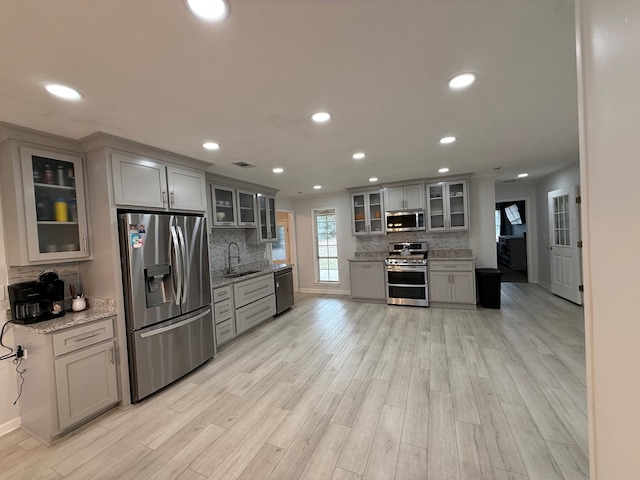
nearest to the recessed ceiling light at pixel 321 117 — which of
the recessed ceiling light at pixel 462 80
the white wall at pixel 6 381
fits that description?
the recessed ceiling light at pixel 462 80

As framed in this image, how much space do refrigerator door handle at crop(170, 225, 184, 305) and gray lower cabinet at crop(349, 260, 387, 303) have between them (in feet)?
11.3

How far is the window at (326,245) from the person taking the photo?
636 centimetres

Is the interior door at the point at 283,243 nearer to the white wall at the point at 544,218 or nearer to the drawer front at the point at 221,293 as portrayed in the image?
the drawer front at the point at 221,293

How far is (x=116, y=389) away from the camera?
2295 millimetres

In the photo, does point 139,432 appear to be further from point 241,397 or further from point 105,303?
point 105,303

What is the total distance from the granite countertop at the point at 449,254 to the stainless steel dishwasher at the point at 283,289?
274 cm

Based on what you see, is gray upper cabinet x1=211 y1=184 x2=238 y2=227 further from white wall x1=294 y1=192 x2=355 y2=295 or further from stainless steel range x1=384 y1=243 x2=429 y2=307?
stainless steel range x1=384 y1=243 x2=429 y2=307

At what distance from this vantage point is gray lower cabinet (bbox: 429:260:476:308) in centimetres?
457

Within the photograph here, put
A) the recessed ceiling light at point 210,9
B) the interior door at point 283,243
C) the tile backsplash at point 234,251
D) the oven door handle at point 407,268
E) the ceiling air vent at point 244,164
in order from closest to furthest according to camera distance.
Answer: the recessed ceiling light at point 210,9
the ceiling air vent at point 244,164
the tile backsplash at point 234,251
the oven door handle at point 407,268
the interior door at point 283,243

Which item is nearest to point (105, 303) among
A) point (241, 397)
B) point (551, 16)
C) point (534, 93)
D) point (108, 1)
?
point (241, 397)

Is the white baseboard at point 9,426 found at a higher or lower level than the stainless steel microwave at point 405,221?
lower

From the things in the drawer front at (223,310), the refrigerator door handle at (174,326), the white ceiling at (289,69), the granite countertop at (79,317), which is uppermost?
the white ceiling at (289,69)

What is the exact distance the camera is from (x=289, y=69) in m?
1.48

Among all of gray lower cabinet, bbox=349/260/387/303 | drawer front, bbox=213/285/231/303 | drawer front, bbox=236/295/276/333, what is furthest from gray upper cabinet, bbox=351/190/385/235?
drawer front, bbox=213/285/231/303
